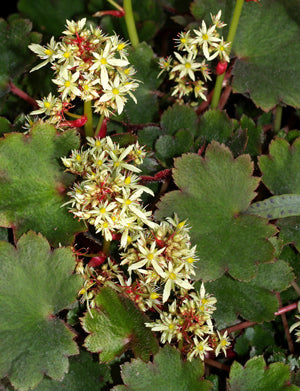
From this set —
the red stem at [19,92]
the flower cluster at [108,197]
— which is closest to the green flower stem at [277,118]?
the flower cluster at [108,197]

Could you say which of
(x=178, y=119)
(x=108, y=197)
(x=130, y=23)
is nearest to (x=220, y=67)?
(x=178, y=119)

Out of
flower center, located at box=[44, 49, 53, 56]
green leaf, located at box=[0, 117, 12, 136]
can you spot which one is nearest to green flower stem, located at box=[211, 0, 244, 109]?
flower center, located at box=[44, 49, 53, 56]

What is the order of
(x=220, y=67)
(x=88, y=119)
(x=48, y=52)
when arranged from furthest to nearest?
(x=220, y=67)
(x=88, y=119)
(x=48, y=52)

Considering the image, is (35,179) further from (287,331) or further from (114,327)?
(287,331)

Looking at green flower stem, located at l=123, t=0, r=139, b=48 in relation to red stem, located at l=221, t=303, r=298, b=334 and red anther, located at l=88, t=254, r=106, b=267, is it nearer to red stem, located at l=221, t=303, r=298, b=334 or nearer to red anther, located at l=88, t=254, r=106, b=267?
red anther, located at l=88, t=254, r=106, b=267

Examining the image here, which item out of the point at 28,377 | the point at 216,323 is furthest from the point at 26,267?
the point at 216,323

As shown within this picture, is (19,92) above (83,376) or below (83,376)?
above
